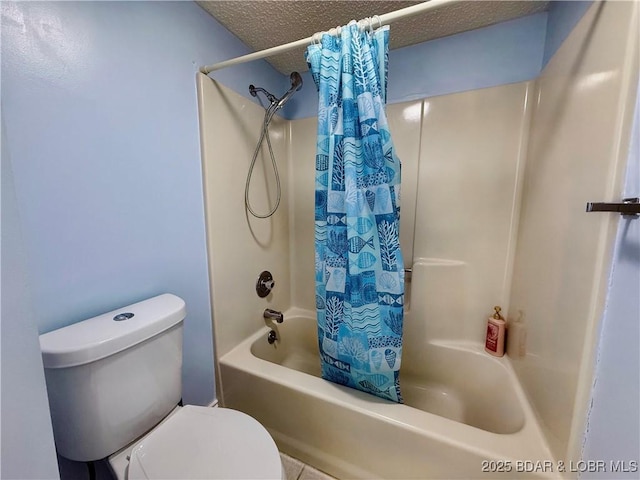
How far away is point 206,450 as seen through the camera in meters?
0.80

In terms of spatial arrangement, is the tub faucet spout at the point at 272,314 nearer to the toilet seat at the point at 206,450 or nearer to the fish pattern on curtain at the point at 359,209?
the fish pattern on curtain at the point at 359,209

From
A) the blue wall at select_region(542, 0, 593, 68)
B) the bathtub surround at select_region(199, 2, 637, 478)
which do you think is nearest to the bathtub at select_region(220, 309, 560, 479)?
the bathtub surround at select_region(199, 2, 637, 478)

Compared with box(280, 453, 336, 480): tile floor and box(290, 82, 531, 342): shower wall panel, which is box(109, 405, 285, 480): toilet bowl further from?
box(290, 82, 531, 342): shower wall panel

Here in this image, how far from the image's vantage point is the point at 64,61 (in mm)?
751

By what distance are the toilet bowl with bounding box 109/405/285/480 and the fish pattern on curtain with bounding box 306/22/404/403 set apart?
465mm

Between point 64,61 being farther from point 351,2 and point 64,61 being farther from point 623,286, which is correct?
point 623,286

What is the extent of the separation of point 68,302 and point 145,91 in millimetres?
796

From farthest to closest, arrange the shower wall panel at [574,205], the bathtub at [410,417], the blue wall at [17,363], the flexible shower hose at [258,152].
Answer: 1. the flexible shower hose at [258,152]
2. the bathtub at [410,417]
3. the shower wall panel at [574,205]
4. the blue wall at [17,363]

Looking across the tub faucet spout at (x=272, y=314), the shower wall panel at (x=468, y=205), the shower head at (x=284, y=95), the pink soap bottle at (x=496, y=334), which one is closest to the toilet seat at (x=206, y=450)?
the tub faucet spout at (x=272, y=314)

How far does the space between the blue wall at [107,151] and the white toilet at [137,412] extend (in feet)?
0.49

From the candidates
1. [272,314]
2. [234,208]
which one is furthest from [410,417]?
[234,208]

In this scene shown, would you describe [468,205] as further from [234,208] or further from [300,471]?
[300,471]

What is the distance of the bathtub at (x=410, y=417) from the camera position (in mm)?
861

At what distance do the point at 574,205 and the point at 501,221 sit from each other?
565mm
